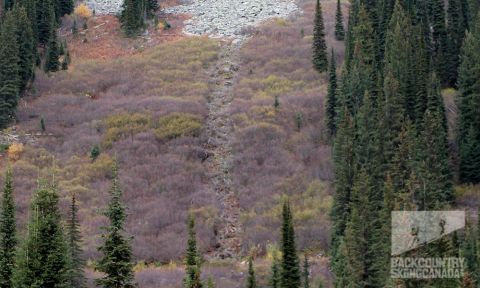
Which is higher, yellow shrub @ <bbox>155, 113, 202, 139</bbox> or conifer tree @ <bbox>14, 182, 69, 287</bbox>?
conifer tree @ <bbox>14, 182, 69, 287</bbox>

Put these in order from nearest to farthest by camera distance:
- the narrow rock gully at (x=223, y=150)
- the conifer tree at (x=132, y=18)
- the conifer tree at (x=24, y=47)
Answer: the narrow rock gully at (x=223, y=150) → the conifer tree at (x=24, y=47) → the conifer tree at (x=132, y=18)

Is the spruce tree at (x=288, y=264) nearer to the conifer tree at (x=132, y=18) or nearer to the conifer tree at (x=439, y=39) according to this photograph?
the conifer tree at (x=439, y=39)

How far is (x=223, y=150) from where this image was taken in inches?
2744

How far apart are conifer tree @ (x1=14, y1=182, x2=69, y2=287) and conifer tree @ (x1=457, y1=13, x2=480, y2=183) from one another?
44.1m

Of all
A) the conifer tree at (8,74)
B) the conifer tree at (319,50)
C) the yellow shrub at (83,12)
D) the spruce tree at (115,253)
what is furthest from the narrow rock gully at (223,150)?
the spruce tree at (115,253)

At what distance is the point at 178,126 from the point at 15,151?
16.2m

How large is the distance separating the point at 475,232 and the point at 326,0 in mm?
67653

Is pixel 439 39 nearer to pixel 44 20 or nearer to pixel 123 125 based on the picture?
pixel 123 125

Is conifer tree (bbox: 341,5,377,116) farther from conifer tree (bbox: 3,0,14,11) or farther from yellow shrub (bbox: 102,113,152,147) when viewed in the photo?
conifer tree (bbox: 3,0,14,11)

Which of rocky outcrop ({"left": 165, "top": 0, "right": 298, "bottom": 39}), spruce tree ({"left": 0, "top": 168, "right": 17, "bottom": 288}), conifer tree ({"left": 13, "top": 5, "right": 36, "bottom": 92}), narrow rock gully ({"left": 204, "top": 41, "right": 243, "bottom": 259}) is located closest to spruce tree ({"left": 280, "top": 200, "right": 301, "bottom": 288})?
spruce tree ({"left": 0, "top": 168, "right": 17, "bottom": 288})

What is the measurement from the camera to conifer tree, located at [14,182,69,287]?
2527 centimetres

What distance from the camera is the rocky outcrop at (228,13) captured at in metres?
101

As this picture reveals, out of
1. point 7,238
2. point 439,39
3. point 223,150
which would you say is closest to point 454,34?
point 439,39

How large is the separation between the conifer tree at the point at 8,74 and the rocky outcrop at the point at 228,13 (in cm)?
2915
